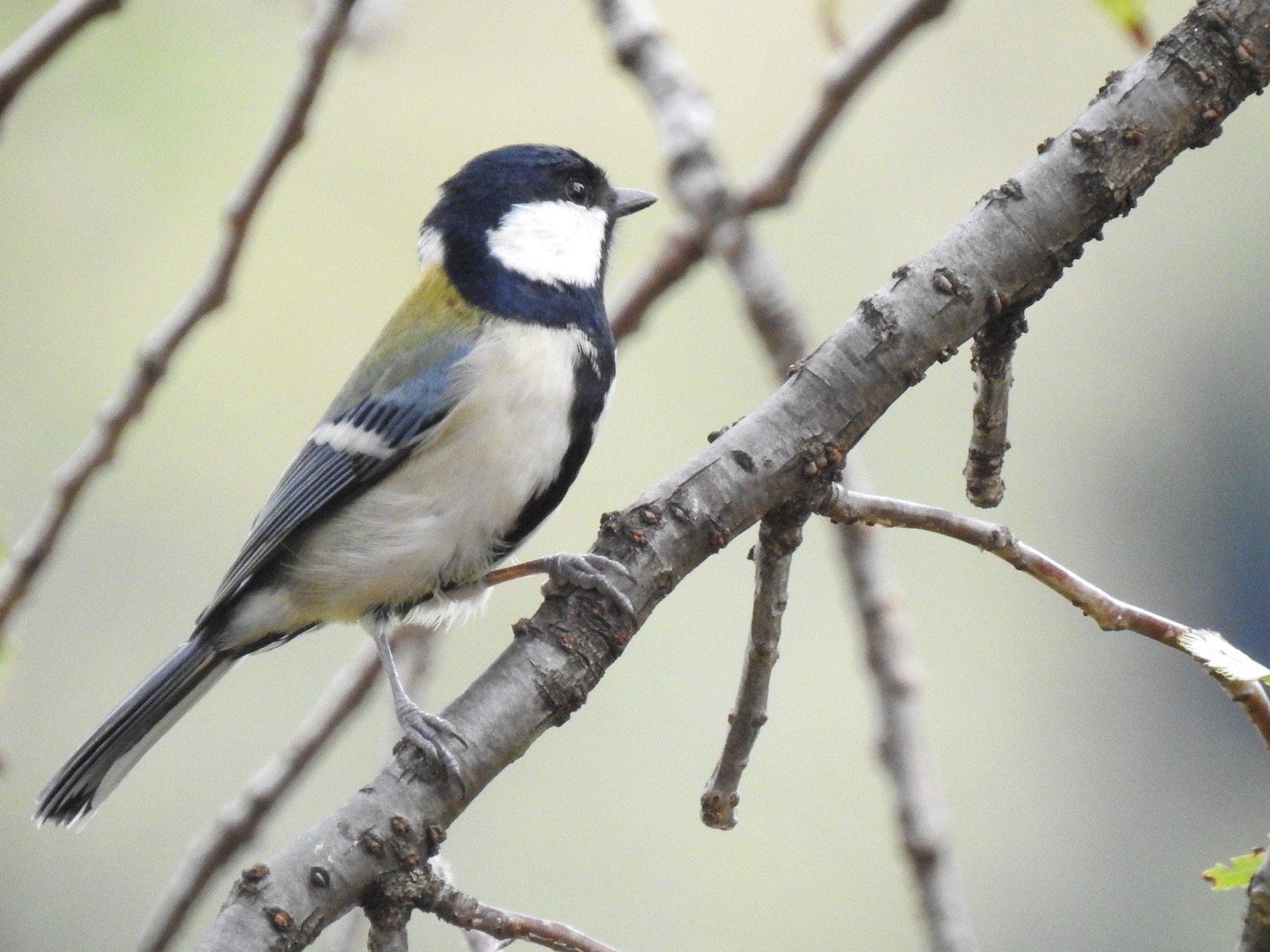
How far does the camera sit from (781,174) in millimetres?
1691

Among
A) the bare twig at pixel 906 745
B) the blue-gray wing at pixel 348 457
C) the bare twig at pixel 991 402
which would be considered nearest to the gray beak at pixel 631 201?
the blue-gray wing at pixel 348 457

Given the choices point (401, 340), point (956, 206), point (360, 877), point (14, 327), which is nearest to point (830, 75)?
point (401, 340)

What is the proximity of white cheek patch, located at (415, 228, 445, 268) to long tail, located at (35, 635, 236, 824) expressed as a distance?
22.9 inches

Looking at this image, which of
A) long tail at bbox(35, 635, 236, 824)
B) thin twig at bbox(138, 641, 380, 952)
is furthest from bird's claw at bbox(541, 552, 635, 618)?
long tail at bbox(35, 635, 236, 824)

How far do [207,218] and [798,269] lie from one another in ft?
5.28

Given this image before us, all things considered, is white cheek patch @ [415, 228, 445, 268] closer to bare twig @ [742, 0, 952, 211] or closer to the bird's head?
the bird's head

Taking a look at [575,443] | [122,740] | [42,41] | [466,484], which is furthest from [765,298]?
[122,740]

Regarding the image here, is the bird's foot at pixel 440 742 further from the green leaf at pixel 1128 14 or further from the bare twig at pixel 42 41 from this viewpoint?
the green leaf at pixel 1128 14

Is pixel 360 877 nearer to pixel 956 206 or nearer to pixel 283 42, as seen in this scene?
pixel 956 206

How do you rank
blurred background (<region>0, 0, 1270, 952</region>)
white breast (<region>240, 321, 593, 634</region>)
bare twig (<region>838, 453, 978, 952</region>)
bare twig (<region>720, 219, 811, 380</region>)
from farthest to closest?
1. blurred background (<region>0, 0, 1270, 952</region>)
2. bare twig (<region>720, 219, 811, 380</region>)
3. white breast (<region>240, 321, 593, 634</region>)
4. bare twig (<region>838, 453, 978, 952</region>)

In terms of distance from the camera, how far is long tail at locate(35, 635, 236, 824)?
5.25 feet

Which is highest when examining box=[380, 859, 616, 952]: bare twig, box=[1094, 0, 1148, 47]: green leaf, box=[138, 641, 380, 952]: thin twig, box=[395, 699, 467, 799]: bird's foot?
box=[1094, 0, 1148, 47]: green leaf

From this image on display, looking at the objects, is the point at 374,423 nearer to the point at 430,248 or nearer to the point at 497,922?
the point at 430,248

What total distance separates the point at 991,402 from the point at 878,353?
12 cm
